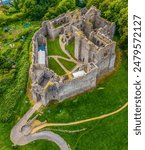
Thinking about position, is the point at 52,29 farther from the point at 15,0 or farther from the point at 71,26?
the point at 15,0

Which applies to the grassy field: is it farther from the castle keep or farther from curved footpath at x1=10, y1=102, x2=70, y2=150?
curved footpath at x1=10, y1=102, x2=70, y2=150

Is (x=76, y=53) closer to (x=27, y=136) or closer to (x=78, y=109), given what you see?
(x=78, y=109)

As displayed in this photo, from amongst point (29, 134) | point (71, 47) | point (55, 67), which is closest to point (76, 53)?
point (71, 47)

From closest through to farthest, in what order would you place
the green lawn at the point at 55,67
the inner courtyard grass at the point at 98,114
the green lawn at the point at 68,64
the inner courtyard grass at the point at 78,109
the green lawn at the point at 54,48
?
the inner courtyard grass at the point at 78,109 → the inner courtyard grass at the point at 98,114 → the green lawn at the point at 55,67 → the green lawn at the point at 68,64 → the green lawn at the point at 54,48

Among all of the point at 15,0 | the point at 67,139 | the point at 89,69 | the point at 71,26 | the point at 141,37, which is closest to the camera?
the point at 141,37

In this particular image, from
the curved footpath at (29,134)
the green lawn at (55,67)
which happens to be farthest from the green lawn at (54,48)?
the curved footpath at (29,134)

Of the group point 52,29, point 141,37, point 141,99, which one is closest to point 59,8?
point 52,29

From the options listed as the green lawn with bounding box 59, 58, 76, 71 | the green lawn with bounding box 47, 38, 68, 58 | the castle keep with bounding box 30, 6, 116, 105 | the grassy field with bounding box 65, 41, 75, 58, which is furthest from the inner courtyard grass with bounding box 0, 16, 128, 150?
the grassy field with bounding box 65, 41, 75, 58

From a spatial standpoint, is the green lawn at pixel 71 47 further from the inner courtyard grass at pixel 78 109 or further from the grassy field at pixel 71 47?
the inner courtyard grass at pixel 78 109
